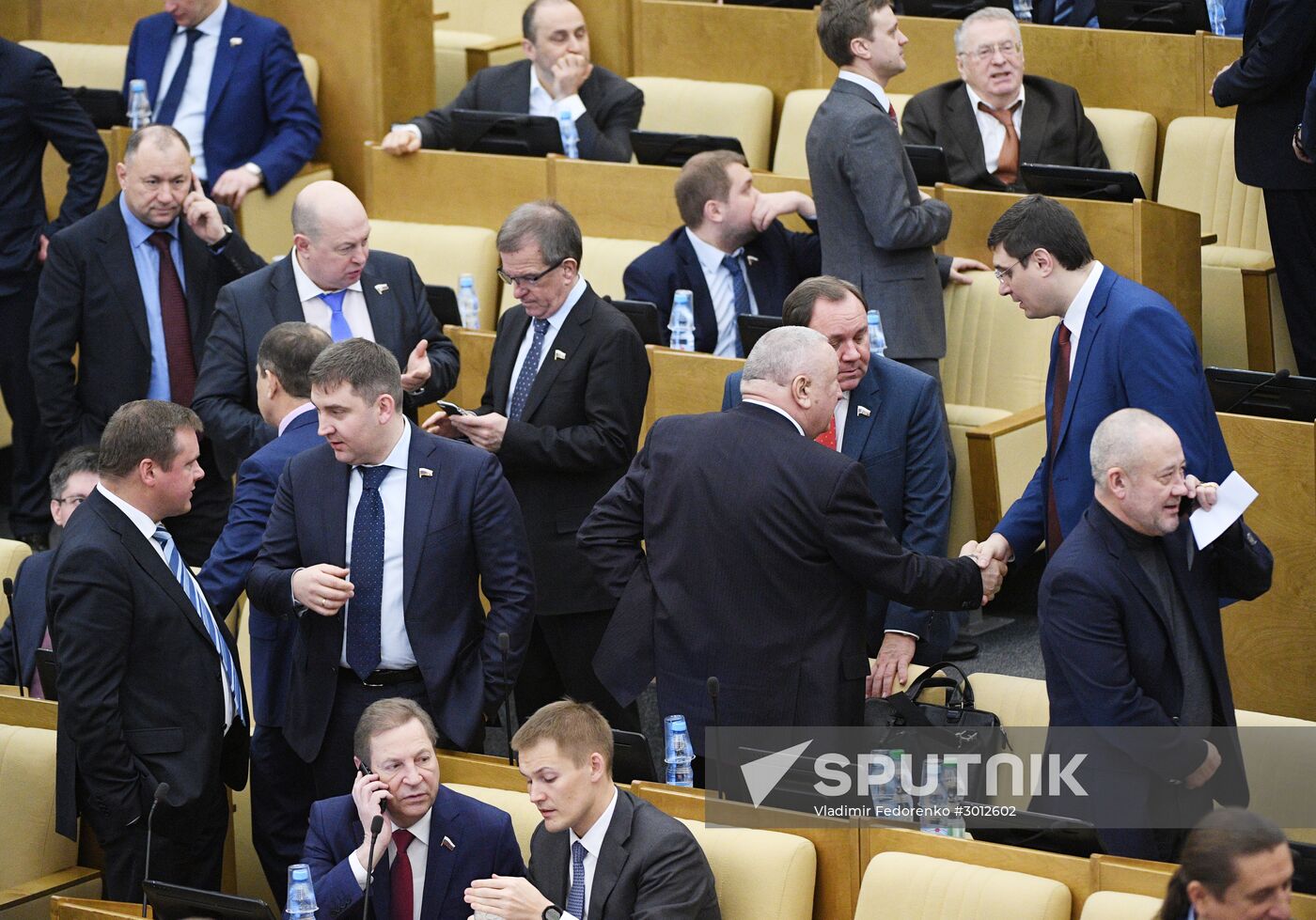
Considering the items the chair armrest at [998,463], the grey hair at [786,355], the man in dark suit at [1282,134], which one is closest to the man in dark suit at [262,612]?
the grey hair at [786,355]

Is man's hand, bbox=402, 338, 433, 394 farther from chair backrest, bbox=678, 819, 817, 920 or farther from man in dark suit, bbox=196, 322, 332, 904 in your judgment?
chair backrest, bbox=678, 819, 817, 920

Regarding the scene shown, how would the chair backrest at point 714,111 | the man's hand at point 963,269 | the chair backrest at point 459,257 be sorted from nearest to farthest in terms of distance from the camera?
the man's hand at point 963,269
the chair backrest at point 459,257
the chair backrest at point 714,111

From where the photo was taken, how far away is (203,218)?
5.32 metres

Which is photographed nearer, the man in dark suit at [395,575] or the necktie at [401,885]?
the necktie at [401,885]

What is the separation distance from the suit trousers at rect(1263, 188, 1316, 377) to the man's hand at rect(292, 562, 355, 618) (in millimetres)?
3076

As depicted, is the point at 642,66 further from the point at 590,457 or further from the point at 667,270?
the point at 590,457

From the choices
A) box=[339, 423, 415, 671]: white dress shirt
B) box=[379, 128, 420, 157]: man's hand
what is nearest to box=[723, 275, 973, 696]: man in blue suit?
box=[339, 423, 415, 671]: white dress shirt

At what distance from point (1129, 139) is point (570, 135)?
6.06ft

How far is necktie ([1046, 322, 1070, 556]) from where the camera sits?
3848mm

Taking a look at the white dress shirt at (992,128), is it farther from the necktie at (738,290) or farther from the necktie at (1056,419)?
the necktie at (1056,419)

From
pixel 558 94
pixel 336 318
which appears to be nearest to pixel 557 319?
pixel 336 318

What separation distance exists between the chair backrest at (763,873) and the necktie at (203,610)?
1.11 meters

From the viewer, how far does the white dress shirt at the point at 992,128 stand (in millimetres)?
5934

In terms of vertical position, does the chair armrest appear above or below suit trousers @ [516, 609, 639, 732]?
above
